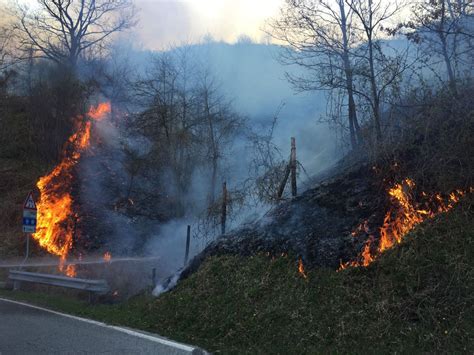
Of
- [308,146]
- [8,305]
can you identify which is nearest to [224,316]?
[8,305]

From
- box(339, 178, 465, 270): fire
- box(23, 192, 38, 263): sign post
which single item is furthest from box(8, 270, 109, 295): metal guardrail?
box(339, 178, 465, 270): fire

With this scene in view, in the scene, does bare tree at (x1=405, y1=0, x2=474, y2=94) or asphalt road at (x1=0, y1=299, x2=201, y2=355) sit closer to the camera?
asphalt road at (x1=0, y1=299, x2=201, y2=355)

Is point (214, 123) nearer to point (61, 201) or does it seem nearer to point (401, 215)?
point (61, 201)

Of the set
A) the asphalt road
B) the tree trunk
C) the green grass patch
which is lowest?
the asphalt road

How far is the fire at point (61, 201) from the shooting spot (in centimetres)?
1517

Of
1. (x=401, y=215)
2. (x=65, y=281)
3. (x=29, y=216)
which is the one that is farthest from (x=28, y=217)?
(x=401, y=215)

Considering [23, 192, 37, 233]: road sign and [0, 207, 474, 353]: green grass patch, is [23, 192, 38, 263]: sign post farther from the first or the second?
[0, 207, 474, 353]: green grass patch

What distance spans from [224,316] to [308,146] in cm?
923


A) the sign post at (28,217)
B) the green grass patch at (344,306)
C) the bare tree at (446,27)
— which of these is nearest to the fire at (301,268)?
the green grass patch at (344,306)

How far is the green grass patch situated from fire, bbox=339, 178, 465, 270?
0.21 meters

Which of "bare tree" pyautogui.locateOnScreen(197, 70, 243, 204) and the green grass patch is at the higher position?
"bare tree" pyautogui.locateOnScreen(197, 70, 243, 204)

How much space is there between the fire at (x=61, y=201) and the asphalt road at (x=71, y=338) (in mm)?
6631

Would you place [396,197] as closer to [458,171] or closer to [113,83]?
[458,171]

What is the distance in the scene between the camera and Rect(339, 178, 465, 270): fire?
227 inches
